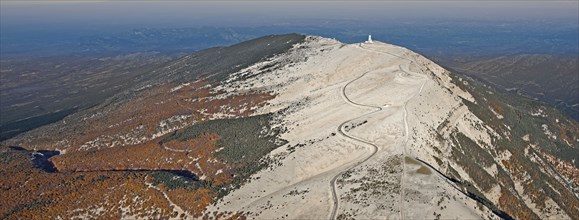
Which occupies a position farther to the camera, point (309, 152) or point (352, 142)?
point (309, 152)

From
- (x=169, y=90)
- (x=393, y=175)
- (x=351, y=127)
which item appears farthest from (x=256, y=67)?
(x=393, y=175)

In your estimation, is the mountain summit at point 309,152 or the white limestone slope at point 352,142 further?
the mountain summit at point 309,152

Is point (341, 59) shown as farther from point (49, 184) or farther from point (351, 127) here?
point (49, 184)

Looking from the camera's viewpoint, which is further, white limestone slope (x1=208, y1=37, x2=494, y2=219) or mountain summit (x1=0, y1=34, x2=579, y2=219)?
mountain summit (x1=0, y1=34, x2=579, y2=219)

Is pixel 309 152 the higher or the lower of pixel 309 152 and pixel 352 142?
the lower
